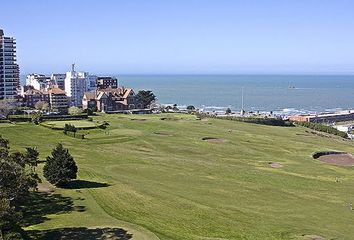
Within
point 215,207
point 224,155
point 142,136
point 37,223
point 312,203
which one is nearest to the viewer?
point 37,223

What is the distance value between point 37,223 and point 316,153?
178 feet

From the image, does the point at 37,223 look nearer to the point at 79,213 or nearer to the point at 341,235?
the point at 79,213

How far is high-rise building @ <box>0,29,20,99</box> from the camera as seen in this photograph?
148375 millimetres

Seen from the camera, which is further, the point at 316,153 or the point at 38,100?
the point at 38,100

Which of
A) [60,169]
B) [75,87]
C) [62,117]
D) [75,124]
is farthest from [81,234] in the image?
[75,87]

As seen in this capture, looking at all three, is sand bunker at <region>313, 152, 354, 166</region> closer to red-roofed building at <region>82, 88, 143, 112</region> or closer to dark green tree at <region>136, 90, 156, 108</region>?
red-roofed building at <region>82, 88, 143, 112</region>

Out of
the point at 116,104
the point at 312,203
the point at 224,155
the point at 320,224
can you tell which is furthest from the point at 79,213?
the point at 116,104

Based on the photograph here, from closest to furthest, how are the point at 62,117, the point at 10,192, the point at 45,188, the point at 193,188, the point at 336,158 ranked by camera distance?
the point at 10,192 → the point at 45,188 → the point at 193,188 → the point at 336,158 → the point at 62,117

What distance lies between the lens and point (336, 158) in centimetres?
7725

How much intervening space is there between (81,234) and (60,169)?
556 inches

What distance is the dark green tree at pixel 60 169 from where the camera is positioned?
47031 millimetres

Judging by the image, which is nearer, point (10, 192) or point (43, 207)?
point (10, 192)

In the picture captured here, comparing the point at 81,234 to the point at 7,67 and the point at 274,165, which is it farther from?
the point at 7,67

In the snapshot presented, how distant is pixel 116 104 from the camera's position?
154500 millimetres
